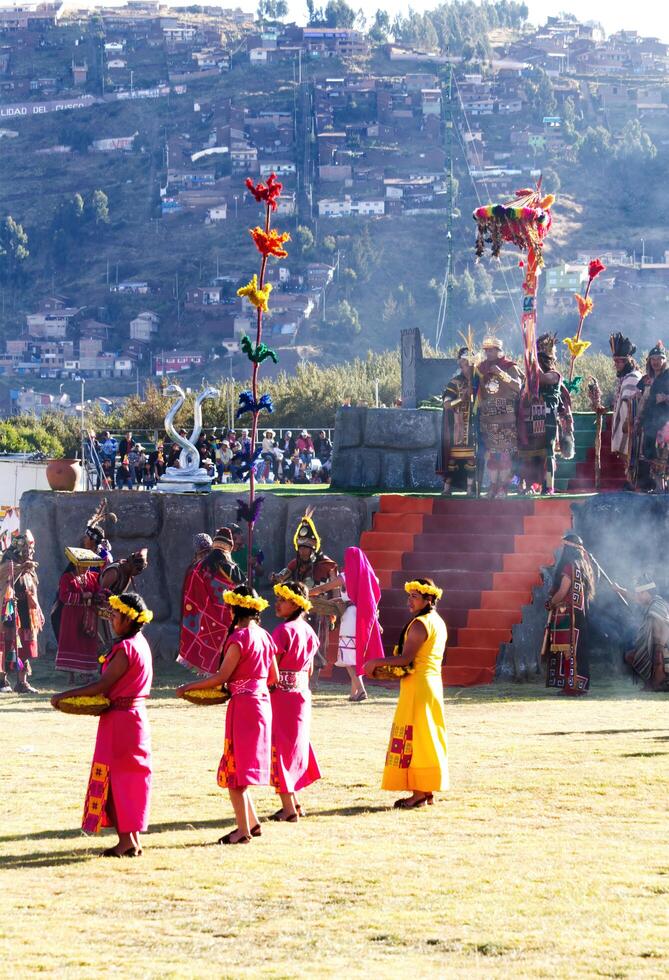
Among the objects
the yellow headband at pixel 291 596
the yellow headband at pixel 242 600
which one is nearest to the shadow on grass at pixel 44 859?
the yellow headband at pixel 242 600

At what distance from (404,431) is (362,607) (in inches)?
289

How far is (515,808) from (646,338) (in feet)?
383

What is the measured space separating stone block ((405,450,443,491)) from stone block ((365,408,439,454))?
12 cm

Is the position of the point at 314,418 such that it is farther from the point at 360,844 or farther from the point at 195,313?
the point at 195,313

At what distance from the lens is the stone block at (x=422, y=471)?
24.0 metres

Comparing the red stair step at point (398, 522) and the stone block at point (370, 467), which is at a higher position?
the red stair step at point (398, 522)

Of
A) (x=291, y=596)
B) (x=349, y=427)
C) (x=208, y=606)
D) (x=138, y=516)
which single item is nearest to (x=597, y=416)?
(x=349, y=427)

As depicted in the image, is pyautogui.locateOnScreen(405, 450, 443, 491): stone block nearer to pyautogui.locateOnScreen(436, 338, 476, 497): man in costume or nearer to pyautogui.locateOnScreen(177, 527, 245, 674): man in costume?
pyautogui.locateOnScreen(436, 338, 476, 497): man in costume

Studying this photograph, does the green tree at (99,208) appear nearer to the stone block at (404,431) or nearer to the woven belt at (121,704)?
the stone block at (404,431)

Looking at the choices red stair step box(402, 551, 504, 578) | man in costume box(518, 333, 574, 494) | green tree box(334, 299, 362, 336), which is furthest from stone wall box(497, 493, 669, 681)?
green tree box(334, 299, 362, 336)

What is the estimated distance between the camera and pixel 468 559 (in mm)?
19312

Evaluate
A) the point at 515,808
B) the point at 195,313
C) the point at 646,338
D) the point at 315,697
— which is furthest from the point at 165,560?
the point at 195,313

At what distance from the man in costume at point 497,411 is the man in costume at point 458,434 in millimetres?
170

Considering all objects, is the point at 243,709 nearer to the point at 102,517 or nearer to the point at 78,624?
the point at 78,624
